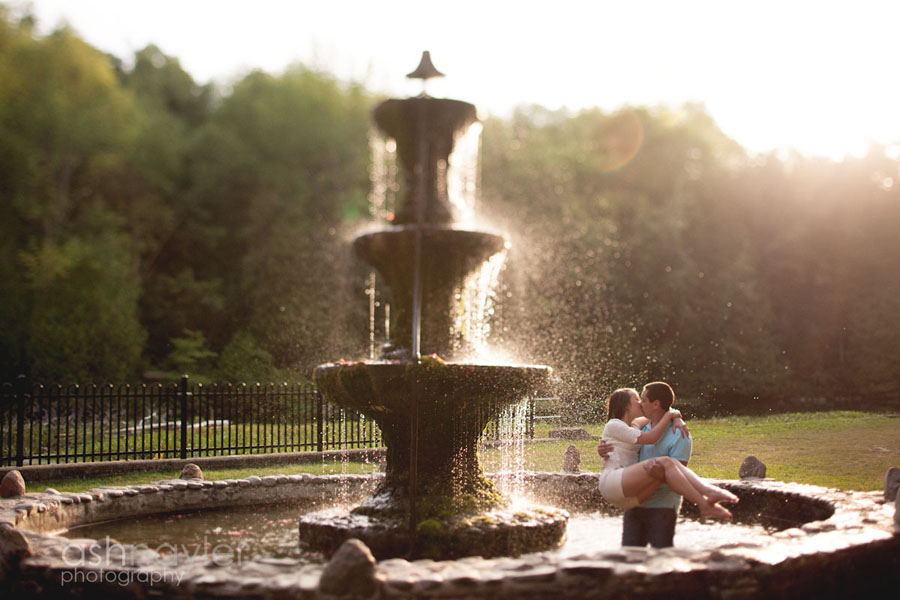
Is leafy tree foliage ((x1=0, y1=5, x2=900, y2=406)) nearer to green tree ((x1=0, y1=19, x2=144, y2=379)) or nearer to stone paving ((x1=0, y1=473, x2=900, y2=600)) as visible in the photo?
green tree ((x1=0, y1=19, x2=144, y2=379))

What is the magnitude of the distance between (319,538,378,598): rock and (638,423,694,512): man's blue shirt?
276cm

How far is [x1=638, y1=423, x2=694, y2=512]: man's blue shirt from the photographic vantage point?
694cm

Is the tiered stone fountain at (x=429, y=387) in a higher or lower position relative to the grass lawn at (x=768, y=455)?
higher

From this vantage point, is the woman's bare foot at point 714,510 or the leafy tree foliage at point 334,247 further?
the leafy tree foliage at point 334,247

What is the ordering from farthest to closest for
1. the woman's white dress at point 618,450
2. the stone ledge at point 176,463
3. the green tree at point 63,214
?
the green tree at point 63,214 → the stone ledge at point 176,463 → the woman's white dress at point 618,450

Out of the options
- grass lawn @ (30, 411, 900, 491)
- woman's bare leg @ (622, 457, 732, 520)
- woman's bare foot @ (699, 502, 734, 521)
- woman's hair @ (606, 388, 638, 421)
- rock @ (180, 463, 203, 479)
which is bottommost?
grass lawn @ (30, 411, 900, 491)

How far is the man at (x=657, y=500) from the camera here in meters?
6.88

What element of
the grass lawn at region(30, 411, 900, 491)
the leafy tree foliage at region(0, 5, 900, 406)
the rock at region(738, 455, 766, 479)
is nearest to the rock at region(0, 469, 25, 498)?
the grass lawn at region(30, 411, 900, 491)

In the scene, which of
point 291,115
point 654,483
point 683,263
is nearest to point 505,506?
point 654,483

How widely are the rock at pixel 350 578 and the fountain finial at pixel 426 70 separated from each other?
651 cm

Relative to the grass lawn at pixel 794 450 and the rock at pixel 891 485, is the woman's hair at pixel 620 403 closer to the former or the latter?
the rock at pixel 891 485

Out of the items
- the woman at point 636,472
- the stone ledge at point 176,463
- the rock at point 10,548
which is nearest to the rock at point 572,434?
the stone ledge at point 176,463

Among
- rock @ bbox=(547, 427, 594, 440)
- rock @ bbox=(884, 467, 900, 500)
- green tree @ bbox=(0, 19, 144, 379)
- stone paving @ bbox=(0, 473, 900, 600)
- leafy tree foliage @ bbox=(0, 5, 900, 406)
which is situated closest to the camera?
stone paving @ bbox=(0, 473, 900, 600)

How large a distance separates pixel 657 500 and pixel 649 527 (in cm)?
25
